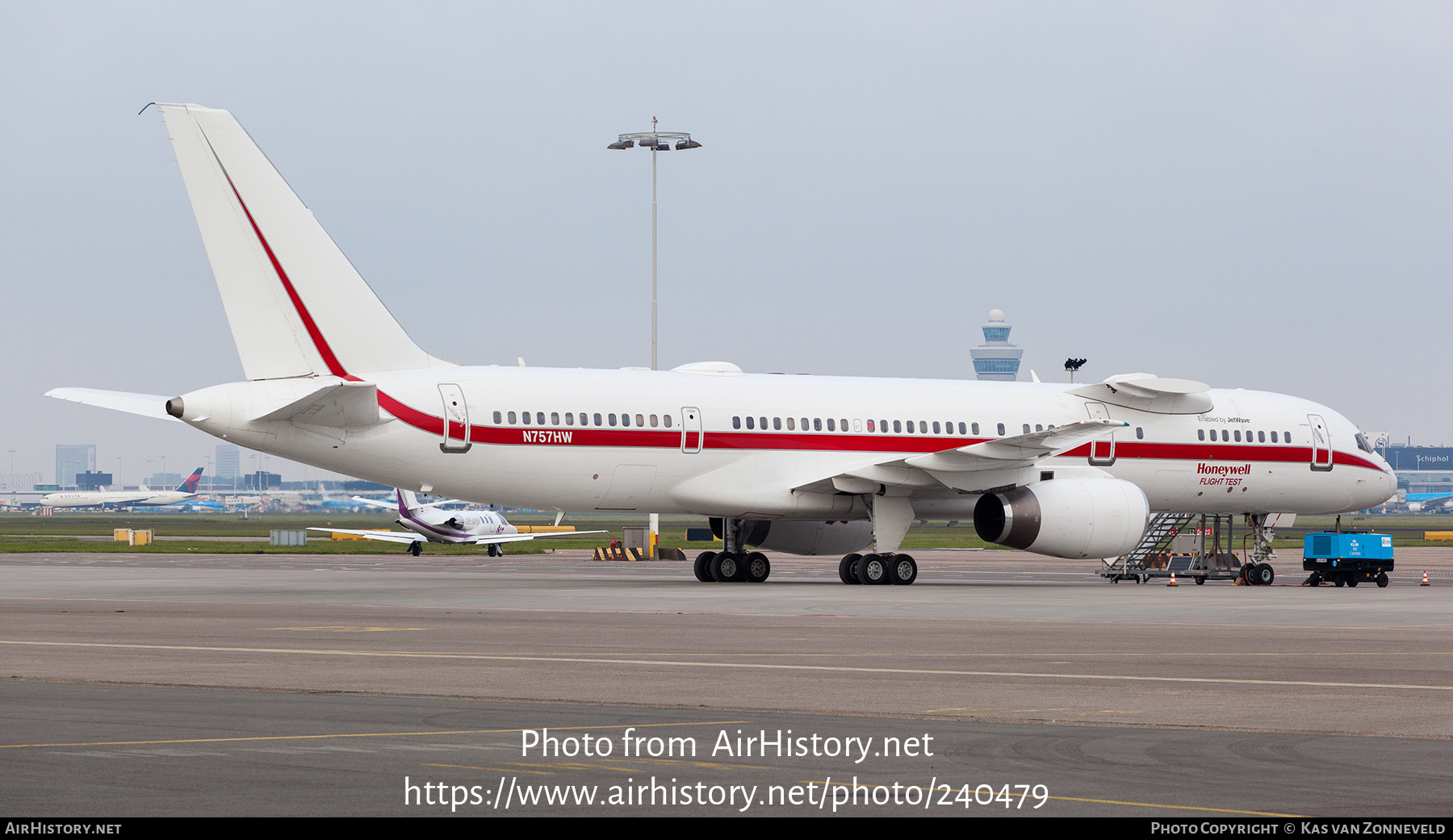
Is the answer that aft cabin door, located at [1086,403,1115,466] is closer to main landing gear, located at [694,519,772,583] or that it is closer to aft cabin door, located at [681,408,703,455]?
main landing gear, located at [694,519,772,583]

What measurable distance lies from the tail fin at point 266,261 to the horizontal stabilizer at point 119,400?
244 centimetres

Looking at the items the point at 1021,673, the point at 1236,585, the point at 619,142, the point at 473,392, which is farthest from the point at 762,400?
the point at 619,142

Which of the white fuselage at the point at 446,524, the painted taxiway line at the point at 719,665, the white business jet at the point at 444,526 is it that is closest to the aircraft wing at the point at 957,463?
the painted taxiway line at the point at 719,665

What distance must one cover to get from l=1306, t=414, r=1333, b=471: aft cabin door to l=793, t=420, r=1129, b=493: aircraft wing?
8144 millimetres

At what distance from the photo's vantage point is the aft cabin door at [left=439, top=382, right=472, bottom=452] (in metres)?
31.4

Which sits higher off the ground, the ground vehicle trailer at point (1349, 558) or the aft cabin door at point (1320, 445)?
the aft cabin door at point (1320, 445)

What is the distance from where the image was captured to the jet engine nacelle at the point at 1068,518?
112ft

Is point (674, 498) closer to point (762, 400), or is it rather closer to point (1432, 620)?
point (762, 400)

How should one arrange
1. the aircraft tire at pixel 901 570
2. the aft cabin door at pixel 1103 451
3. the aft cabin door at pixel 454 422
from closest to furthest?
the aft cabin door at pixel 454 422 < the aircraft tire at pixel 901 570 < the aft cabin door at pixel 1103 451

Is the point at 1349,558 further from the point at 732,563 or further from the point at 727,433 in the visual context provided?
the point at 727,433

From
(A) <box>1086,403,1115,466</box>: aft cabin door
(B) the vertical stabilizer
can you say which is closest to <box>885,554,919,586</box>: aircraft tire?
(A) <box>1086,403,1115,466</box>: aft cabin door

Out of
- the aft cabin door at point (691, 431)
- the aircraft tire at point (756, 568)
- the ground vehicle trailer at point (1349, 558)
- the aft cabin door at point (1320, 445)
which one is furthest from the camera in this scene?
the aft cabin door at point (1320, 445)

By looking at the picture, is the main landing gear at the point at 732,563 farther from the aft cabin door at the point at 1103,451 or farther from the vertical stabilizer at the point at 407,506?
the vertical stabilizer at the point at 407,506
